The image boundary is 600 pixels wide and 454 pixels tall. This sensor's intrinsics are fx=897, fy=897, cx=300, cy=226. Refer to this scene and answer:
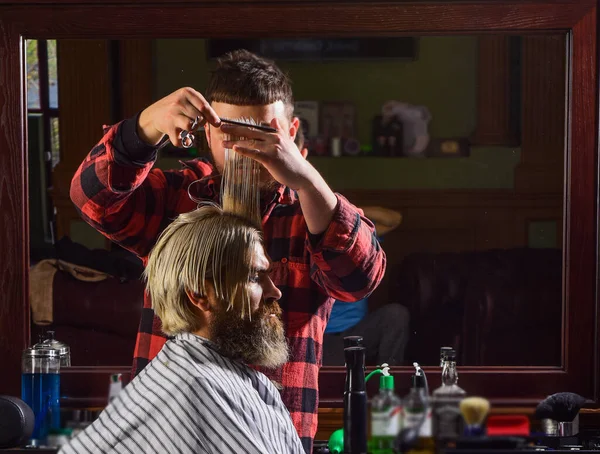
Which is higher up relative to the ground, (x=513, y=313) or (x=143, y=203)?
(x=143, y=203)

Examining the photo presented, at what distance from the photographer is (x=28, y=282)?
8.98 feet

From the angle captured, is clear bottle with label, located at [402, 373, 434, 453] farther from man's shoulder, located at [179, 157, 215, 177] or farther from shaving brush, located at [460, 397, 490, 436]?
man's shoulder, located at [179, 157, 215, 177]

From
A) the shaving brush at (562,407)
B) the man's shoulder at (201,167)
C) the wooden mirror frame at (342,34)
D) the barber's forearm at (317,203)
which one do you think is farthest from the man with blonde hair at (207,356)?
the wooden mirror frame at (342,34)

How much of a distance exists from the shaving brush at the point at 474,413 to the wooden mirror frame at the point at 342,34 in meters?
1.63

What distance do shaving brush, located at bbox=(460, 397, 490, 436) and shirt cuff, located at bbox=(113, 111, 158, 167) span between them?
38.2 inches

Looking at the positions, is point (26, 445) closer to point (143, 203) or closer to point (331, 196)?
point (143, 203)

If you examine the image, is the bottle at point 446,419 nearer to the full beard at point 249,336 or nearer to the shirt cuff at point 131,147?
the full beard at point 249,336

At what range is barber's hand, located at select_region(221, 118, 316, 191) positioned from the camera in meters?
1.69

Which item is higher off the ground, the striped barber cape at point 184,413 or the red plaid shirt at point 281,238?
the red plaid shirt at point 281,238

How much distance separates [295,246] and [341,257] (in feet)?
0.85

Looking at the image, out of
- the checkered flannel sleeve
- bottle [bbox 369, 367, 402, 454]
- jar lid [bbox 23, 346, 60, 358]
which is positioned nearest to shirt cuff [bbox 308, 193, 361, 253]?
the checkered flannel sleeve

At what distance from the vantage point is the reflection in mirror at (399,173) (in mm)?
2721

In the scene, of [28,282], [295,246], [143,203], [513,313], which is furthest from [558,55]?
[28,282]

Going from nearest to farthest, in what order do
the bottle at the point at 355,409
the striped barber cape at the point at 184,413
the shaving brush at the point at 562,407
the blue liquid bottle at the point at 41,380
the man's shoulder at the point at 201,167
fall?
the bottle at the point at 355,409, the striped barber cape at the point at 184,413, the man's shoulder at the point at 201,167, the shaving brush at the point at 562,407, the blue liquid bottle at the point at 41,380
